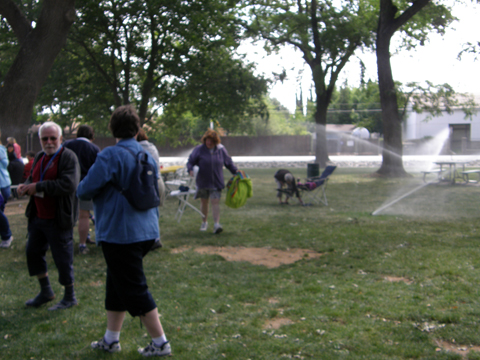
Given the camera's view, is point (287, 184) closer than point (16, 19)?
No

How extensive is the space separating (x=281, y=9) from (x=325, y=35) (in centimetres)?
344

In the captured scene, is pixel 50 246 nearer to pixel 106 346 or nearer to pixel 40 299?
pixel 40 299

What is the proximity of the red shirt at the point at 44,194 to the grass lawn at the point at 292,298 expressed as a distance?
2.90ft

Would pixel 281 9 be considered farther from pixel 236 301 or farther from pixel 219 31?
pixel 236 301

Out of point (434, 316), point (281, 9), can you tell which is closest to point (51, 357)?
point (434, 316)

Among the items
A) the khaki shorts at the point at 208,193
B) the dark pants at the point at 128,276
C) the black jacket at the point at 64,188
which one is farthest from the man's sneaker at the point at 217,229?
the dark pants at the point at 128,276

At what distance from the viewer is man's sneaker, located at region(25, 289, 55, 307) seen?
415cm

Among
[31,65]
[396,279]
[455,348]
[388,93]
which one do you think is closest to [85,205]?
[396,279]

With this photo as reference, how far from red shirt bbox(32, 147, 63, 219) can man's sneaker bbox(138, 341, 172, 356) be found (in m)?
1.49

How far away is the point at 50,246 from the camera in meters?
3.88

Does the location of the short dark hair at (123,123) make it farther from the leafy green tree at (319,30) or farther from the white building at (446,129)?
the white building at (446,129)

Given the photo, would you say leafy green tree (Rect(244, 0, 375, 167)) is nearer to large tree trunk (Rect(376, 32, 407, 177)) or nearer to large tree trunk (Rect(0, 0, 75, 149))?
large tree trunk (Rect(376, 32, 407, 177))

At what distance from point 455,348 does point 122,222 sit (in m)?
2.42

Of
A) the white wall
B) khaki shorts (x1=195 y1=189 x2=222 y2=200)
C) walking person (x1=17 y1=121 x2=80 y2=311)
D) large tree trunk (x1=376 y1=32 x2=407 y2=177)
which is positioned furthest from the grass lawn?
the white wall
